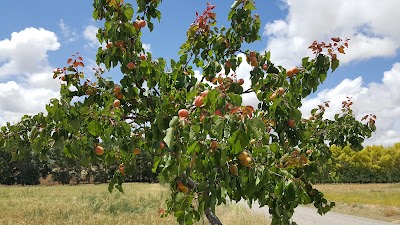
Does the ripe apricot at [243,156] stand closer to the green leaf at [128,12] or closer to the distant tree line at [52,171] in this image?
the green leaf at [128,12]

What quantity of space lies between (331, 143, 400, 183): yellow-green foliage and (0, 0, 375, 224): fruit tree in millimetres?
69895

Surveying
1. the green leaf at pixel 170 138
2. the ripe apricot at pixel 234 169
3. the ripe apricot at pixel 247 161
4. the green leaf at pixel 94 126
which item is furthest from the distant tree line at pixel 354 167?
the green leaf at pixel 170 138

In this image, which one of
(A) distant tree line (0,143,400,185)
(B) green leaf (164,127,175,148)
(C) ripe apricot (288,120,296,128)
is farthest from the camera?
(A) distant tree line (0,143,400,185)

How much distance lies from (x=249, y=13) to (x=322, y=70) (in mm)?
1006

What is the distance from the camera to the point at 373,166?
6856 cm

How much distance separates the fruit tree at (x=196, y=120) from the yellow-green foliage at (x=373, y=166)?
69895mm

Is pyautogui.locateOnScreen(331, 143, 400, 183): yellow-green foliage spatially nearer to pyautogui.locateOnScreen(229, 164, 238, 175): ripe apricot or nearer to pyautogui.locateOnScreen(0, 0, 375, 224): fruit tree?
pyautogui.locateOnScreen(0, 0, 375, 224): fruit tree

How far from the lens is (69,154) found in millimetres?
2764

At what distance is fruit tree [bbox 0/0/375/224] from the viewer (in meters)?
2.13

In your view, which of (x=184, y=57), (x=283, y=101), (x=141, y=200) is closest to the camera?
(x=283, y=101)

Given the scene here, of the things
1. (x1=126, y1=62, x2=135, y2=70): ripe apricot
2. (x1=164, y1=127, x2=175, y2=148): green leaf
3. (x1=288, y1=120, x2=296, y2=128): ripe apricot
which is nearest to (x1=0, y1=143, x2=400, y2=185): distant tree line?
(x1=126, y1=62, x2=135, y2=70): ripe apricot

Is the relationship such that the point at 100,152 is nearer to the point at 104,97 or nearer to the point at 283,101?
the point at 104,97

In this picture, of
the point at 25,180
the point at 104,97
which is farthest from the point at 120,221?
the point at 25,180

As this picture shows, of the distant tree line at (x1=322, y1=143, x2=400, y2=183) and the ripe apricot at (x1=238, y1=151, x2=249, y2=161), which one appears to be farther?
the distant tree line at (x1=322, y1=143, x2=400, y2=183)
